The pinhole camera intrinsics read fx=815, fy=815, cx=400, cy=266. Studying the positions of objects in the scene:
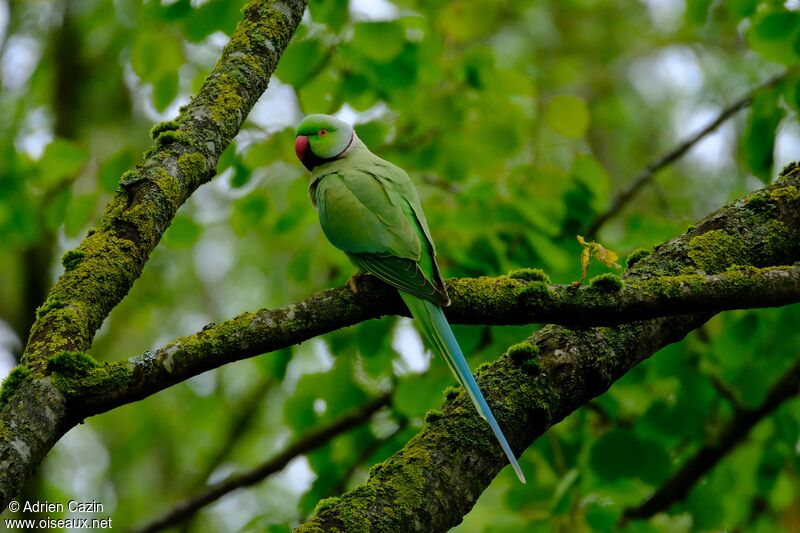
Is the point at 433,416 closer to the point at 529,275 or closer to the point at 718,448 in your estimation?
the point at 529,275

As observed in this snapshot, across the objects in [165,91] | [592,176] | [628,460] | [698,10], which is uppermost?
[165,91]

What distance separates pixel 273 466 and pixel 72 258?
11.0ft

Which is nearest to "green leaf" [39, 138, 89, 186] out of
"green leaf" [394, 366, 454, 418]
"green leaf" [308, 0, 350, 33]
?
"green leaf" [308, 0, 350, 33]

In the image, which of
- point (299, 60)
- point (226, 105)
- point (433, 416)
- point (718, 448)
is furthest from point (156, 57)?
point (718, 448)

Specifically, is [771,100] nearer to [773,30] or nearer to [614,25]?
[773,30]

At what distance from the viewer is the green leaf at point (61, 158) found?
4.96 metres

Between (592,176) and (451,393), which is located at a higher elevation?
(592,176)

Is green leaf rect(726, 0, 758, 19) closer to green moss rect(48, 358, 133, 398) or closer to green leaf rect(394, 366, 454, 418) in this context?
green leaf rect(394, 366, 454, 418)

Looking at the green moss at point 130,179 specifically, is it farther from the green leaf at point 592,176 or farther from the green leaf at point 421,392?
the green leaf at point 592,176

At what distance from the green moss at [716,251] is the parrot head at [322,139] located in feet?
7.03

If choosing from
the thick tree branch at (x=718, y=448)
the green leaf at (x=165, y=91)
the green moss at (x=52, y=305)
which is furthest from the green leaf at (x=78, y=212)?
the thick tree branch at (x=718, y=448)

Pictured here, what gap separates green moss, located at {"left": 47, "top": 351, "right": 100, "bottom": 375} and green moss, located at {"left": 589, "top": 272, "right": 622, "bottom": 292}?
1393 millimetres

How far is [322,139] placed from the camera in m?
4.38

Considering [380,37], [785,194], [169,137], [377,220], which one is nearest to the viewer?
[169,137]
